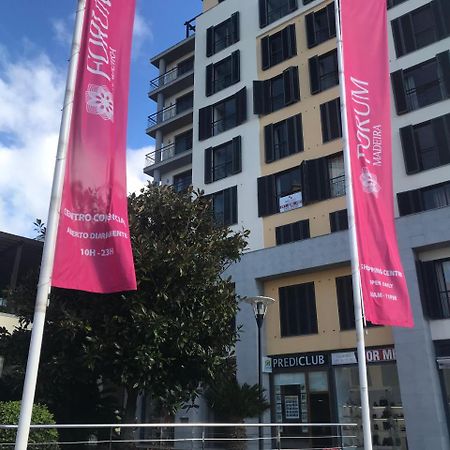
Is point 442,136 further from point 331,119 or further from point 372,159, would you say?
point 372,159

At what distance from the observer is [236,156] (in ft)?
94.1

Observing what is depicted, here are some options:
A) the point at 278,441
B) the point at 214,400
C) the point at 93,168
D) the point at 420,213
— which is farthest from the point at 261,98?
the point at 93,168

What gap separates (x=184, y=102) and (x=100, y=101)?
1223 inches

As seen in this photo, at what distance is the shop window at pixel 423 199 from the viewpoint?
21500 millimetres

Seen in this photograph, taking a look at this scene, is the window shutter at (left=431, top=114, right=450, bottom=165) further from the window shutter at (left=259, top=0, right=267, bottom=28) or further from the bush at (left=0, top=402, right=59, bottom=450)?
the bush at (left=0, top=402, right=59, bottom=450)

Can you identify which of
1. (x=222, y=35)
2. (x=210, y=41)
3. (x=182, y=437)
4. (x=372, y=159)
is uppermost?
(x=222, y=35)

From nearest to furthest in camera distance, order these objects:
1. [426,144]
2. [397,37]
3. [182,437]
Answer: [182,437], [426,144], [397,37]

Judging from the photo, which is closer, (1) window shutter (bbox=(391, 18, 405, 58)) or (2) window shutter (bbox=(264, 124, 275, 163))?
(1) window shutter (bbox=(391, 18, 405, 58))

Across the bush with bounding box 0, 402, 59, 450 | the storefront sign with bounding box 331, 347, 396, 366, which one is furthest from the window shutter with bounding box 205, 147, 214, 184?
the bush with bounding box 0, 402, 59, 450

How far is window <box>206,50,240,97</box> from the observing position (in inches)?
1223

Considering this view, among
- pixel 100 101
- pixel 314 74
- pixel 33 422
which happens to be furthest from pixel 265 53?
pixel 33 422

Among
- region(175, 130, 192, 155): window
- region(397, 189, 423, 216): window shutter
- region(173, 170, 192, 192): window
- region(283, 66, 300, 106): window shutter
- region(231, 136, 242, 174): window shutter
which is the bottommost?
region(397, 189, 423, 216): window shutter

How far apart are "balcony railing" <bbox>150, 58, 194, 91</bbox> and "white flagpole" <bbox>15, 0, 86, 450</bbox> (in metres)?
31.8

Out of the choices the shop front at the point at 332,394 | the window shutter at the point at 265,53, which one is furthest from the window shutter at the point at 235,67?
the shop front at the point at 332,394
